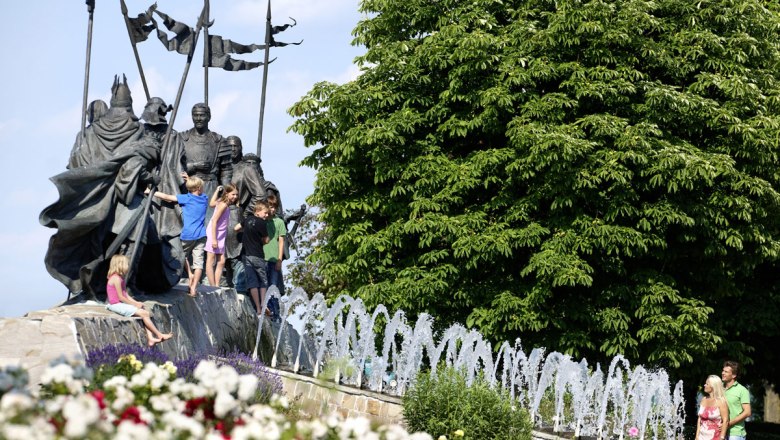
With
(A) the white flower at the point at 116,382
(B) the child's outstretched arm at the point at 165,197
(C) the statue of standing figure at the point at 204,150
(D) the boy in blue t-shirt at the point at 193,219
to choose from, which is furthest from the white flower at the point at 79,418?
(C) the statue of standing figure at the point at 204,150

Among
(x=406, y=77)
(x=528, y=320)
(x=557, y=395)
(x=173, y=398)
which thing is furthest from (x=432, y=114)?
(x=173, y=398)

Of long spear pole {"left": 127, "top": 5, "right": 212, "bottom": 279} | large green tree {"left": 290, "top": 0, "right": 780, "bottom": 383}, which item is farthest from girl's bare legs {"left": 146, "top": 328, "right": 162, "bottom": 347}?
large green tree {"left": 290, "top": 0, "right": 780, "bottom": 383}

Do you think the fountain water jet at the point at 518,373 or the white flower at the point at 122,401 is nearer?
the white flower at the point at 122,401

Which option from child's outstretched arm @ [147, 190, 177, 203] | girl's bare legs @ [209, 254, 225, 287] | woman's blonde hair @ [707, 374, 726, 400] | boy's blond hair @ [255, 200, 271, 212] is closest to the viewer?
woman's blonde hair @ [707, 374, 726, 400]

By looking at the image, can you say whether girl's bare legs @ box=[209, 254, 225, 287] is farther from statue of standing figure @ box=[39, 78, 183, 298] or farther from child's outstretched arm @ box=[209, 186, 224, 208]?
statue of standing figure @ box=[39, 78, 183, 298]

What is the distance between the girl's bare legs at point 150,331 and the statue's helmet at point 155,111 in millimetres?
4110

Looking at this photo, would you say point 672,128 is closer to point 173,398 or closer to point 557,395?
point 557,395

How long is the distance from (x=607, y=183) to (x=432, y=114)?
337 cm

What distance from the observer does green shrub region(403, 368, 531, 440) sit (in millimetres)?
11492

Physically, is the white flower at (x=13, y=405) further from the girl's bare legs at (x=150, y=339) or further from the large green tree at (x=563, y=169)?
the large green tree at (x=563, y=169)

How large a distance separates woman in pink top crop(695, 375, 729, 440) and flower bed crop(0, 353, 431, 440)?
6.55m

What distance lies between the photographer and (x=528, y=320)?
62.4ft

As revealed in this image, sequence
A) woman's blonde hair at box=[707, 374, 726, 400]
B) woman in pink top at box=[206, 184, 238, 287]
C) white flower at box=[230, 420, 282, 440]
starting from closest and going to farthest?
white flower at box=[230, 420, 282, 440] < woman's blonde hair at box=[707, 374, 726, 400] < woman in pink top at box=[206, 184, 238, 287]

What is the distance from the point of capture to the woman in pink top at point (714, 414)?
38.7ft
